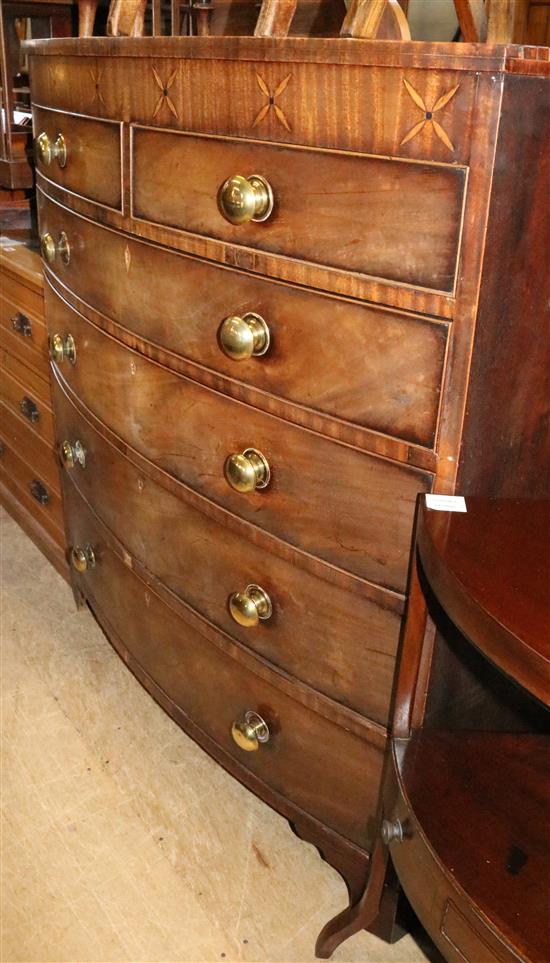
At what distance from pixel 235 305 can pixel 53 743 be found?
1076 mm

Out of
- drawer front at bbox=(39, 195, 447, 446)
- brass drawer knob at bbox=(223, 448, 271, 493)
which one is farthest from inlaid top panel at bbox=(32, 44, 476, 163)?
brass drawer knob at bbox=(223, 448, 271, 493)

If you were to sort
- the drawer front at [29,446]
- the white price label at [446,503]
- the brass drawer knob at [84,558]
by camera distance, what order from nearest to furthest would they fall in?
the white price label at [446,503] → the brass drawer knob at [84,558] → the drawer front at [29,446]

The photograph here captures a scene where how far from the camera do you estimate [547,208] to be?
3.04 feet

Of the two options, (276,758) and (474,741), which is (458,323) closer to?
(474,741)

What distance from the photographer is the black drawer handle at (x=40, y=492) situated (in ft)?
7.58

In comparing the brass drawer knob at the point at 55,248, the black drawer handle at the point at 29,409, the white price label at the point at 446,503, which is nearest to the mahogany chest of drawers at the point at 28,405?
the black drawer handle at the point at 29,409

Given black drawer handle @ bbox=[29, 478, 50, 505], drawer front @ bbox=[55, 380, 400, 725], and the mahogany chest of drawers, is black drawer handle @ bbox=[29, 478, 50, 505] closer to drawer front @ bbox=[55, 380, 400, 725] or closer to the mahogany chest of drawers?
the mahogany chest of drawers

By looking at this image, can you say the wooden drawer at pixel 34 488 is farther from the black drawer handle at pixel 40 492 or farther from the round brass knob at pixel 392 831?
the round brass knob at pixel 392 831

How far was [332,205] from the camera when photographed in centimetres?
100

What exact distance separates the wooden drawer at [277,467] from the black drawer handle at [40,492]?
81 cm

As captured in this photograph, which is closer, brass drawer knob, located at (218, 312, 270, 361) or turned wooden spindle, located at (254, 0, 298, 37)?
brass drawer knob, located at (218, 312, 270, 361)

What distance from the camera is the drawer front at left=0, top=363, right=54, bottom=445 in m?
2.16

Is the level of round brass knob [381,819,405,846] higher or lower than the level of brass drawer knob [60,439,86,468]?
lower

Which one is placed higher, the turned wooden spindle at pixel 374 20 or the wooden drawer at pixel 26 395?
the turned wooden spindle at pixel 374 20
